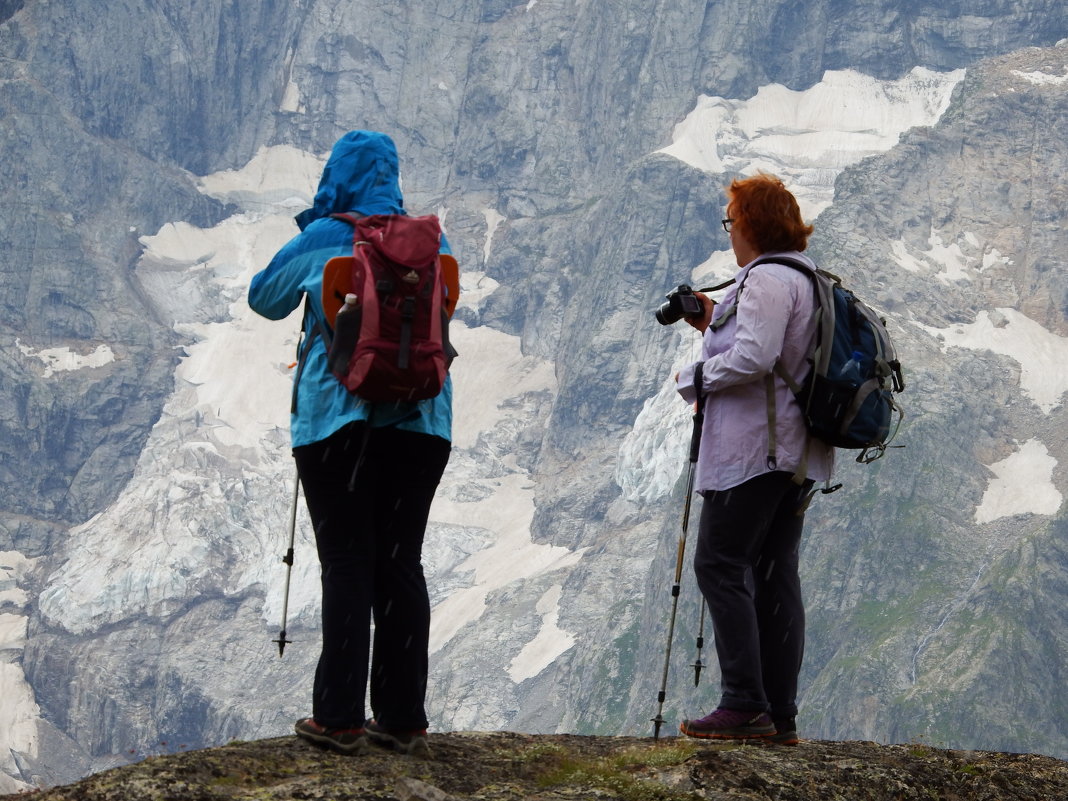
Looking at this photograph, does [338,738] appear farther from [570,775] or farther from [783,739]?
[783,739]

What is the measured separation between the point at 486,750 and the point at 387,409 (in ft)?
6.78

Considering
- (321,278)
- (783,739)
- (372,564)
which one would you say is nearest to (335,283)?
(321,278)

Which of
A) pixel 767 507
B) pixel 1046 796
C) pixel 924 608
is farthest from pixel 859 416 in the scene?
pixel 924 608

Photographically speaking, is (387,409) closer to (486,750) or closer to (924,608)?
(486,750)

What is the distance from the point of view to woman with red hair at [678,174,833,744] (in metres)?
8.63

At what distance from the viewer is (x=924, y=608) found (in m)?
199

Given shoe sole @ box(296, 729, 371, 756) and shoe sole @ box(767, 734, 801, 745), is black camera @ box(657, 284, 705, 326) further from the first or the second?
shoe sole @ box(296, 729, 371, 756)

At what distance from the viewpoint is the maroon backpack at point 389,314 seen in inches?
304

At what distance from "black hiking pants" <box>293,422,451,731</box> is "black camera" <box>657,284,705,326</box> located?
183cm

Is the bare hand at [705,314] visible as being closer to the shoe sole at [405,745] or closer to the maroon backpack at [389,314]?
the maroon backpack at [389,314]

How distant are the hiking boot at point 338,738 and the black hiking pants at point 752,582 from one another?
2.09 m

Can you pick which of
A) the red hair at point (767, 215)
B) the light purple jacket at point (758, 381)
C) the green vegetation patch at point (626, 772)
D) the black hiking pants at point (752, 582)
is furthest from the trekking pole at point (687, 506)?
the red hair at point (767, 215)

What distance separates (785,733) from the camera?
29.3 feet

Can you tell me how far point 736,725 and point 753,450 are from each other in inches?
63.3
